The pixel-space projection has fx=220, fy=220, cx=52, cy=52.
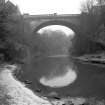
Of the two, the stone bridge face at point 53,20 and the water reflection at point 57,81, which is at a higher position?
the stone bridge face at point 53,20

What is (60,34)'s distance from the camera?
419 feet

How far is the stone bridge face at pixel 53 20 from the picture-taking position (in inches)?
2517

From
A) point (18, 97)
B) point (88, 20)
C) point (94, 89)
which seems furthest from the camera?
point (88, 20)

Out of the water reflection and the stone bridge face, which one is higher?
the stone bridge face

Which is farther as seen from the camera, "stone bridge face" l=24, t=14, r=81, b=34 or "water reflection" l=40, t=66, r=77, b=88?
"stone bridge face" l=24, t=14, r=81, b=34

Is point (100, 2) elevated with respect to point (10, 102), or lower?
elevated

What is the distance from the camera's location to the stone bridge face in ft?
210

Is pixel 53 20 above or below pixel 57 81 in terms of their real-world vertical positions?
above

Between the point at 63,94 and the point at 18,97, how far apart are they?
418 cm

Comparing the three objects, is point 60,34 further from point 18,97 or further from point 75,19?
point 18,97

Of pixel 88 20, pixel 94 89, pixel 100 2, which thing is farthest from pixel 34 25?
pixel 94 89

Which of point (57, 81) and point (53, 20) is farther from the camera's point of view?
point (53, 20)

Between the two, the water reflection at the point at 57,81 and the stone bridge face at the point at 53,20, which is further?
the stone bridge face at the point at 53,20

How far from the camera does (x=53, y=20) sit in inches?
2510
